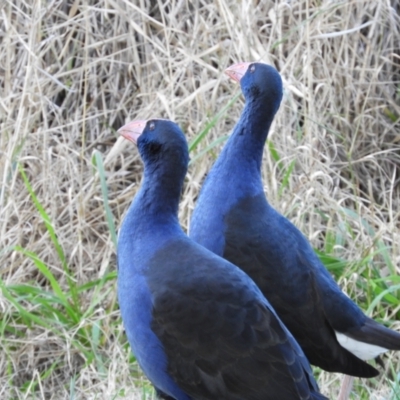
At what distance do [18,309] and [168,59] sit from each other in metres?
1.18

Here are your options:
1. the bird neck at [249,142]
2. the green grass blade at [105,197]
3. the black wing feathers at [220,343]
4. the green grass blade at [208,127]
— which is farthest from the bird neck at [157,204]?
the green grass blade at [208,127]

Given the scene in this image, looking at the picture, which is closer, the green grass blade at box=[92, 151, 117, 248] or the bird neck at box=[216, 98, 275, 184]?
the bird neck at box=[216, 98, 275, 184]

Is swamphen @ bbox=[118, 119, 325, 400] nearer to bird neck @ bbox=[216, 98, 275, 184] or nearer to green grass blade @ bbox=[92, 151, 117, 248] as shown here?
bird neck @ bbox=[216, 98, 275, 184]

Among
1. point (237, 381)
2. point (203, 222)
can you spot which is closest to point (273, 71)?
point (203, 222)

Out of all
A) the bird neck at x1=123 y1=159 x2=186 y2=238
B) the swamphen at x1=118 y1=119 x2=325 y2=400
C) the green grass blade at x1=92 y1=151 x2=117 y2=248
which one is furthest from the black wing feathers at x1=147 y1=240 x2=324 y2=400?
the green grass blade at x1=92 y1=151 x2=117 y2=248

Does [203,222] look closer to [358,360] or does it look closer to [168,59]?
[358,360]

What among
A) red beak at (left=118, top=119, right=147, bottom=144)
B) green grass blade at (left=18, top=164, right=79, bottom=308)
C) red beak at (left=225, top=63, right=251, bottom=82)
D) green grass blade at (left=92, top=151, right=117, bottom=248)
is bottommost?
green grass blade at (left=18, top=164, right=79, bottom=308)

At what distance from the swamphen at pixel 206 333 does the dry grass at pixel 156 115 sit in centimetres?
112

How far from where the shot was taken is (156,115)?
422 centimetres

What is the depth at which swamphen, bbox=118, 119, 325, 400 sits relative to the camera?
2.60 meters

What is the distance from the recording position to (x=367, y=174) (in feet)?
14.2

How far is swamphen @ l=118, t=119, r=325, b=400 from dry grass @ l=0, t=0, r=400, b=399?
1123 millimetres

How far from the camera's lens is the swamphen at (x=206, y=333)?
2.60 meters

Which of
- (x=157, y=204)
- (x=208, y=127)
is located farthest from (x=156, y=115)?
(x=157, y=204)
